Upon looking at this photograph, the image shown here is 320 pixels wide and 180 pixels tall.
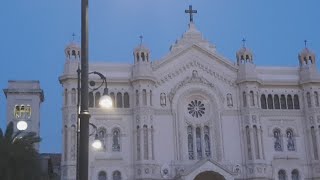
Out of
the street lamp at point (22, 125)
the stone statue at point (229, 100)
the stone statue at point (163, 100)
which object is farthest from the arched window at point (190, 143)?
the street lamp at point (22, 125)

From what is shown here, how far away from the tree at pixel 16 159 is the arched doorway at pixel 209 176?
1739cm

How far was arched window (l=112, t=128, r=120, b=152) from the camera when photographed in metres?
46.8

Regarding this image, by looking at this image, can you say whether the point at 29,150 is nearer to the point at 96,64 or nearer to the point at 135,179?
the point at 135,179

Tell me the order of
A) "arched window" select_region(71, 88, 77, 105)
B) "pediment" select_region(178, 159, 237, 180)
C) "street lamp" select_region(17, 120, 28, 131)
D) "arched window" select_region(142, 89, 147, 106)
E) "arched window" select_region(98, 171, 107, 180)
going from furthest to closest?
"street lamp" select_region(17, 120, 28, 131)
"arched window" select_region(142, 89, 147, 106)
"arched window" select_region(71, 88, 77, 105)
"arched window" select_region(98, 171, 107, 180)
"pediment" select_region(178, 159, 237, 180)

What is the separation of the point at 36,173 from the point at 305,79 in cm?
2736

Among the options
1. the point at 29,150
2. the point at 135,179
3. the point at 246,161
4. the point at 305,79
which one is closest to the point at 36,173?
the point at 29,150

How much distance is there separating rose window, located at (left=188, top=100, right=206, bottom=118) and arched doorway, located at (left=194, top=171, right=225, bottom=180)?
5126mm

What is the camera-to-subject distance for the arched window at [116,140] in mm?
46812

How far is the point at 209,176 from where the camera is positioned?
47.3 meters

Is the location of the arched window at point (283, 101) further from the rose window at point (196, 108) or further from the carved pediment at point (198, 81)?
the rose window at point (196, 108)

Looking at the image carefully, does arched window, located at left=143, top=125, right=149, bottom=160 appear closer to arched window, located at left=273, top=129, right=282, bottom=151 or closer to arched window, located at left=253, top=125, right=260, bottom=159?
arched window, located at left=253, top=125, right=260, bottom=159

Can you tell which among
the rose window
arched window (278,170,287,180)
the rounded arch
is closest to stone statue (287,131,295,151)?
arched window (278,170,287,180)

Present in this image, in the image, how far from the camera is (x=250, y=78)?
48.9 m

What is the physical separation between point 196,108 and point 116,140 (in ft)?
24.9
